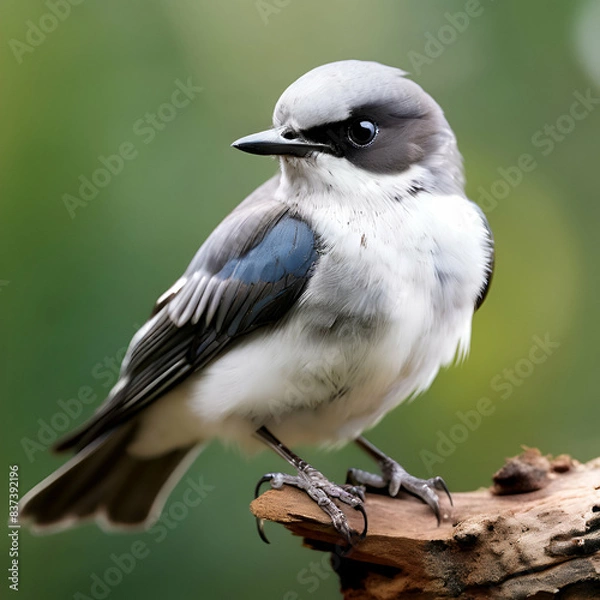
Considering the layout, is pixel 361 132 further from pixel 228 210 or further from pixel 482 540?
pixel 482 540

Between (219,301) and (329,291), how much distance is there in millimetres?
496

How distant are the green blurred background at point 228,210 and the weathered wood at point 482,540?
89cm

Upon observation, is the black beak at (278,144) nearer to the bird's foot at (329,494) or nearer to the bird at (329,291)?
the bird at (329,291)

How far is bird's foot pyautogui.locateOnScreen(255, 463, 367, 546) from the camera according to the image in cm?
273

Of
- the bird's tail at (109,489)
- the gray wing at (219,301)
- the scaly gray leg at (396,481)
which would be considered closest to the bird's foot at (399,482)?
the scaly gray leg at (396,481)

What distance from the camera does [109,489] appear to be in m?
3.77

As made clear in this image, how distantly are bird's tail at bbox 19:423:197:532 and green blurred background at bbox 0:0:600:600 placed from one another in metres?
0.16

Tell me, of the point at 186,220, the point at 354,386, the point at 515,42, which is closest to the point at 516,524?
the point at 354,386

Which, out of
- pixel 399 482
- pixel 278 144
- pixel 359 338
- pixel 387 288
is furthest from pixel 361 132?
pixel 399 482

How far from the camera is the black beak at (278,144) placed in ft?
8.72

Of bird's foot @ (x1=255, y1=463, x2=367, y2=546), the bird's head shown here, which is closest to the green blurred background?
bird's foot @ (x1=255, y1=463, x2=367, y2=546)

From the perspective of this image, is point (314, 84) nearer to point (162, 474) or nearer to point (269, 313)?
point (269, 313)

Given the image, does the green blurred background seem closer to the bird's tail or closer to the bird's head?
the bird's tail

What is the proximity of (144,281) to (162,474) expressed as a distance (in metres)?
0.92
